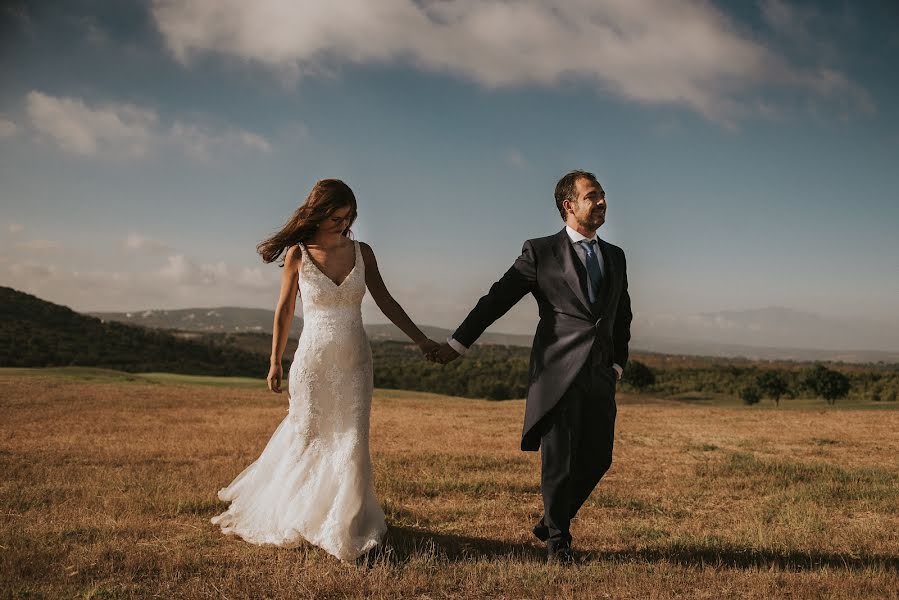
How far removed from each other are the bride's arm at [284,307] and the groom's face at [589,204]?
2.57 metres

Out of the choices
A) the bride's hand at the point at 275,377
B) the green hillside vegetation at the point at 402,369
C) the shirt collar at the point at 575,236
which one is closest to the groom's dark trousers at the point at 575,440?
the shirt collar at the point at 575,236

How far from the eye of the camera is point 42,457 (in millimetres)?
11719

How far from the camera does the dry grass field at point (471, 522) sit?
5164mm

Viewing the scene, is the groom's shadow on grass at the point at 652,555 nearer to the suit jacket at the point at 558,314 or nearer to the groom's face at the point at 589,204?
the suit jacket at the point at 558,314

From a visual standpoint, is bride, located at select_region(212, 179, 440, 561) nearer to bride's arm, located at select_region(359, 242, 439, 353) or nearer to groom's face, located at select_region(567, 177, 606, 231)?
bride's arm, located at select_region(359, 242, 439, 353)

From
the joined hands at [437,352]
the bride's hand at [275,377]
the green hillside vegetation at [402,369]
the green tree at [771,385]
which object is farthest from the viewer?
the green hillside vegetation at [402,369]

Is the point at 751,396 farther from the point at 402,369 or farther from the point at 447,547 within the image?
the point at 447,547

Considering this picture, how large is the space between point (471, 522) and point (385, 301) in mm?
2780

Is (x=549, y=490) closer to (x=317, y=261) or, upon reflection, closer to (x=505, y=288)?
(x=505, y=288)

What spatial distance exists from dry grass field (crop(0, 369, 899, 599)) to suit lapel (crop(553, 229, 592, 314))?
2.22 meters

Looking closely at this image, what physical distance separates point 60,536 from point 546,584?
14.5ft

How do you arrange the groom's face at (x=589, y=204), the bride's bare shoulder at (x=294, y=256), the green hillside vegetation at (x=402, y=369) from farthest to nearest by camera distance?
the green hillside vegetation at (x=402, y=369) → the bride's bare shoulder at (x=294, y=256) → the groom's face at (x=589, y=204)

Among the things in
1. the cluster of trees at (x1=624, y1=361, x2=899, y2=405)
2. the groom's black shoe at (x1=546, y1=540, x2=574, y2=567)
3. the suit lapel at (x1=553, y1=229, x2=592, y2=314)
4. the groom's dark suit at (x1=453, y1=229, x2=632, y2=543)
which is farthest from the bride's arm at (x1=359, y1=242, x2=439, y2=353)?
the cluster of trees at (x1=624, y1=361, x2=899, y2=405)

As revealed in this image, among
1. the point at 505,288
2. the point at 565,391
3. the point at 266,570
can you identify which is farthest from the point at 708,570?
the point at 266,570
